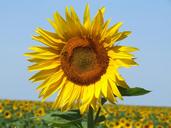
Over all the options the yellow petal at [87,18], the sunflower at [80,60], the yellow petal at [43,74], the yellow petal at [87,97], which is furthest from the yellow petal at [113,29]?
the yellow petal at [43,74]

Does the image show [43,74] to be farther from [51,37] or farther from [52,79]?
[51,37]

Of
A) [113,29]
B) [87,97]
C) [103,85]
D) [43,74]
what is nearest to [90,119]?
[87,97]

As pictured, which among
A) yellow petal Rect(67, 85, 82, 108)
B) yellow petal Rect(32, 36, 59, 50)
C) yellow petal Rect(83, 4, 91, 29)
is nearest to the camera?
yellow petal Rect(83, 4, 91, 29)

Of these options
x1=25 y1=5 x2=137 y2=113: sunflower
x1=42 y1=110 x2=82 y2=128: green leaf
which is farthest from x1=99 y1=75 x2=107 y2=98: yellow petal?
x1=42 y1=110 x2=82 y2=128: green leaf

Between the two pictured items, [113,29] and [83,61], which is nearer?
[113,29]

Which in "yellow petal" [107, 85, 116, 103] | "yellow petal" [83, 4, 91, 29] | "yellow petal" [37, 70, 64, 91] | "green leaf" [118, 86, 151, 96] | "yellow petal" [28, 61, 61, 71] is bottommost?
"yellow petal" [107, 85, 116, 103]

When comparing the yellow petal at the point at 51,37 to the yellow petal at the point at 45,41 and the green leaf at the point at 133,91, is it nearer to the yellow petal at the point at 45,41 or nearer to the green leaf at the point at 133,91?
the yellow petal at the point at 45,41

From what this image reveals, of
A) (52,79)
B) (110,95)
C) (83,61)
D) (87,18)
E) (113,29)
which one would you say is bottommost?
(110,95)

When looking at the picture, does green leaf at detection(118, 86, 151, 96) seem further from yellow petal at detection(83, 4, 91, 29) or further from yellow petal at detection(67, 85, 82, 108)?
yellow petal at detection(83, 4, 91, 29)
